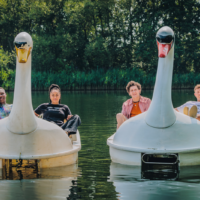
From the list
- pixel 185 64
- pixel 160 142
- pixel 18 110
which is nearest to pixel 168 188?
pixel 160 142

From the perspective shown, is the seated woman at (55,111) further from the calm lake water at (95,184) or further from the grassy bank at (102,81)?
the grassy bank at (102,81)

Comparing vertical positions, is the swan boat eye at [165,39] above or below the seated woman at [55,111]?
above

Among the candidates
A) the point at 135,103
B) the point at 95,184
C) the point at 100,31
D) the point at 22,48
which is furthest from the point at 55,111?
the point at 100,31

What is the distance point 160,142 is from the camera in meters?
5.79

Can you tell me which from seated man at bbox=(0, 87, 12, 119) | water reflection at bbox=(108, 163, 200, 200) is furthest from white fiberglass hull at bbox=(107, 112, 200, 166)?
seated man at bbox=(0, 87, 12, 119)

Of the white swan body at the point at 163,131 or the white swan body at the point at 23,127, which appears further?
the white swan body at the point at 163,131

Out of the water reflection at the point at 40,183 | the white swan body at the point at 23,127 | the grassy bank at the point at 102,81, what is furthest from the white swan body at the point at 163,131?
the grassy bank at the point at 102,81

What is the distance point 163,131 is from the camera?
5.85 meters

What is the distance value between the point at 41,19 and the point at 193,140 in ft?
128

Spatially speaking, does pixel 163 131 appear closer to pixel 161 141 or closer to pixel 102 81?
pixel 161 141

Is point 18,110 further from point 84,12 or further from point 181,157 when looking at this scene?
point 84,12

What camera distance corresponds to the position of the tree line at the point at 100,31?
3972 cm

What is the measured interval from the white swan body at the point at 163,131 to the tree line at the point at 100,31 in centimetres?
3271

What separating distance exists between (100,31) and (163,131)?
38877 millimetres
